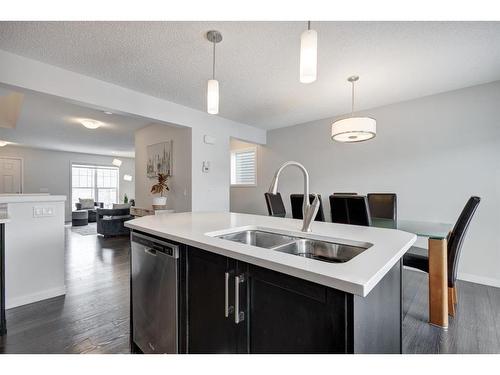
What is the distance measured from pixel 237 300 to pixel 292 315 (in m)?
0.24

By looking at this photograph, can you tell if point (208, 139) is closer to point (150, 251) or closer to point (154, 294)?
point (150, 251)

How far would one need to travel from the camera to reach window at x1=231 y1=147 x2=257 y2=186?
5.42 m

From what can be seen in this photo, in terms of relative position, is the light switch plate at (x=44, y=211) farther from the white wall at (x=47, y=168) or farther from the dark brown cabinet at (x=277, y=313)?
the white wall at (x=47, y=168)

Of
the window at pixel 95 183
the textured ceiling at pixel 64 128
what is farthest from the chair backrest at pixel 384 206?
the window at pixel 95 183

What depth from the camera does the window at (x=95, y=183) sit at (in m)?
8.41

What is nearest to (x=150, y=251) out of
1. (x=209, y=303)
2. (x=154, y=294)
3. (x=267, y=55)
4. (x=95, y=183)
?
(x=154, y=294)

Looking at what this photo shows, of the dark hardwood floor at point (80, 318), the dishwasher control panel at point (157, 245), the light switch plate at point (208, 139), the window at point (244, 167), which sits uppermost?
the light switch plate at point (208, 139)

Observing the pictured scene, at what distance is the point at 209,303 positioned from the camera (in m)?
1.11

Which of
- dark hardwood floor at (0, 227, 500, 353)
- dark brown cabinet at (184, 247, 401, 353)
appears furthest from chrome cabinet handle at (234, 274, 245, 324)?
dark hardwood floor at (0, 227, 500, 353)

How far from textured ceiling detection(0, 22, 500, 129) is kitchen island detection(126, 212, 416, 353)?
1595mm

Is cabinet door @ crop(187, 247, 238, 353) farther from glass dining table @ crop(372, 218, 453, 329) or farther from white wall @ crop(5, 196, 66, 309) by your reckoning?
white wall @ crop(5, 196, 66, 309)

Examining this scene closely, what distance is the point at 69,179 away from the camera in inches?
322

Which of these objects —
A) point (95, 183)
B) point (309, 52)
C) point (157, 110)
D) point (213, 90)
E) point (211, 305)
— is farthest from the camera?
point (95, 183)

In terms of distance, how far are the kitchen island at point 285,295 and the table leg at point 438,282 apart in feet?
2.89
